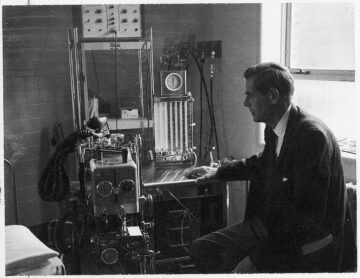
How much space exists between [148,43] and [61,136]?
2.82 ft

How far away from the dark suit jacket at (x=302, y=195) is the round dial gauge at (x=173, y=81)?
825mm

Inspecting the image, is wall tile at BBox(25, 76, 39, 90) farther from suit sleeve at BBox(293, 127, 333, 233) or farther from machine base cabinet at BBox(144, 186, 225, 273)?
suit sleeve at BBox(293, 127, 333, 233)

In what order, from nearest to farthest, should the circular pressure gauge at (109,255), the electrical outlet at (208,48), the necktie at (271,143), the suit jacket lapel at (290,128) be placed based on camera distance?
the circular pressure gauge at (109,255), the suit jacket lapel at (290,128), the necktie at (271,143), the electrical outlet at (208,48)

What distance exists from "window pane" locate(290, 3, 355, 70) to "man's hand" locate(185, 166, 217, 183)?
0.80m

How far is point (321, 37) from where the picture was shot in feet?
8.96

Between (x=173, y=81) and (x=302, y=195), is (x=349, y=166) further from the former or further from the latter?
(x=173, y=81)

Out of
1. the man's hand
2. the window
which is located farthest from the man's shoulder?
the man's hand

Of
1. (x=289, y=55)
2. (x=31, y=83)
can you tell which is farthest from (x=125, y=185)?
(x=31, y=83)

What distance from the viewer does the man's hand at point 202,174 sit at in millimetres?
2658

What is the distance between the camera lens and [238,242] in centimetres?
244

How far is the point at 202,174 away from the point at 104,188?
762mm

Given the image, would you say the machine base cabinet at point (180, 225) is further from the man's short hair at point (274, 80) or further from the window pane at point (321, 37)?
the window pane at point (321, 37)

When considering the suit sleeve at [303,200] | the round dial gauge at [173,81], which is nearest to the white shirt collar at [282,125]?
the suit sleeve at [303,200]

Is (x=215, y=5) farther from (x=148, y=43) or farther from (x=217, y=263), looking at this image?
(x=217, y=263)
